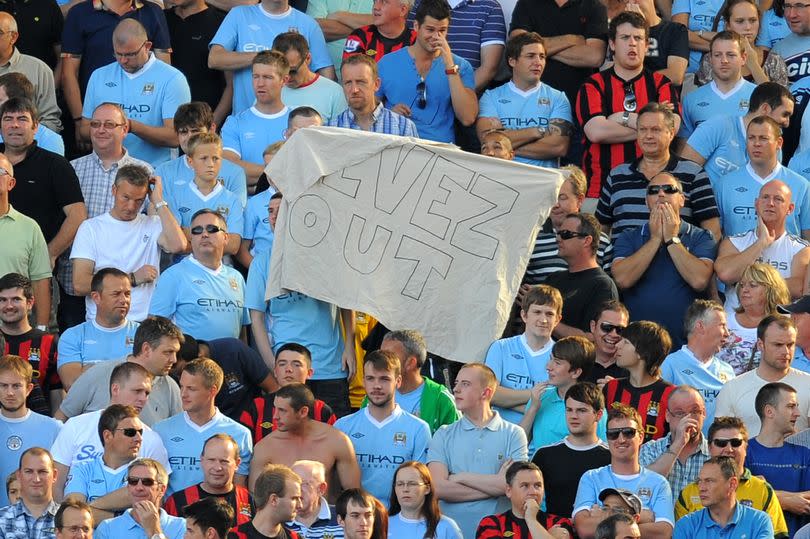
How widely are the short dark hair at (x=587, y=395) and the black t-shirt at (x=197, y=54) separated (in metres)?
5.73

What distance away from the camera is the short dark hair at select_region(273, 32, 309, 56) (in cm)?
1512

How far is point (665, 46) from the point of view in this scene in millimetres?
15852

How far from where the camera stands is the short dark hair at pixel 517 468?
1114cm

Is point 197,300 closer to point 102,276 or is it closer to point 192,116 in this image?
point 102,276

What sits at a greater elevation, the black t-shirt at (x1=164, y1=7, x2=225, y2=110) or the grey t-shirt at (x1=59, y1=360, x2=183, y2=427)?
the black t-shirt at (x1=164, y1=7, x2=225, y2=110)

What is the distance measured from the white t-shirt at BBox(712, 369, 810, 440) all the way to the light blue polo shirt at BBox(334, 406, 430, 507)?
1901 millimetres

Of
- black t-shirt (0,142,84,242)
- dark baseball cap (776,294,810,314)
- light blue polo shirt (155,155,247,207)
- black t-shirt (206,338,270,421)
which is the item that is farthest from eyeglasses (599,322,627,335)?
black t-shirt (0,142,84,242)

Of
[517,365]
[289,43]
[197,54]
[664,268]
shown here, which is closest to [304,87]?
[289,43]

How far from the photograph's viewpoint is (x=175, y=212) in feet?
46.4

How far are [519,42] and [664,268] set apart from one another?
2.50m

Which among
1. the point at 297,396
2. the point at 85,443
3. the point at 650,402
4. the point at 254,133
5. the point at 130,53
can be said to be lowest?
the point at 85,443

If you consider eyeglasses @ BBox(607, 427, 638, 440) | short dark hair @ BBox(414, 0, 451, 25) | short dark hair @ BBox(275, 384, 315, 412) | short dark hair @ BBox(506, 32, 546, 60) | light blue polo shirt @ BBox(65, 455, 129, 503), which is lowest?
light blue polo shirt @ BBox(65, 455, 129, 503)

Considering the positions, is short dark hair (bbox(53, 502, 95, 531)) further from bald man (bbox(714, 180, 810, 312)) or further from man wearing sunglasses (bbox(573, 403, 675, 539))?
bald man (bbox(714, 180, 810, 312))

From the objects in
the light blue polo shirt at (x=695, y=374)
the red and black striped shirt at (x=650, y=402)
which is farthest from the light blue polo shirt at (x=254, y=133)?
the red and black striped shirt at (x=650, y=402)
